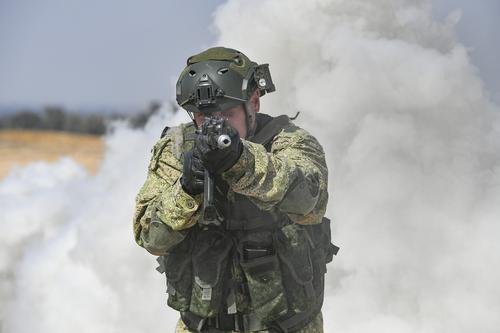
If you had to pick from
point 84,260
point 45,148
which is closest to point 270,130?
point 84,260

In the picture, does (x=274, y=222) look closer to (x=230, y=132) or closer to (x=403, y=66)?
(x=230, y=132)

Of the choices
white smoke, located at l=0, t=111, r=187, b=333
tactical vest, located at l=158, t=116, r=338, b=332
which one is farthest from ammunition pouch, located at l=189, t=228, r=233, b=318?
white smoke, located at l=0, t=111, r=187, b=333

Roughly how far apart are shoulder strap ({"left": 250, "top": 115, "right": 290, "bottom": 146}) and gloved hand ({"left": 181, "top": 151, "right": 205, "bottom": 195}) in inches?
17.5

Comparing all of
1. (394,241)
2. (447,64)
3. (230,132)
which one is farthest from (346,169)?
(230,132)

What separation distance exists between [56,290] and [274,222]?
3.39m

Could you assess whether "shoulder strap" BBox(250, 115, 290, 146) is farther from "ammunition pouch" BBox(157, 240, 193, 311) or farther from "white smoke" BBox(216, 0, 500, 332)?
"white smoke" BBox(216, 0, 500, 332)

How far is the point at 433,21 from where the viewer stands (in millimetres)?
4609

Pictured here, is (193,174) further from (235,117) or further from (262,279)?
(262,279)

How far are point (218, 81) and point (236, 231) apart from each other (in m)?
0.54

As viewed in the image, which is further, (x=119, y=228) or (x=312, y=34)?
(x=119, y=228)

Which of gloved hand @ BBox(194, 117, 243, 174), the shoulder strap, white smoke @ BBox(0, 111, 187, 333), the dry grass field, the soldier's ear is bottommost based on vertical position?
gloved hand @ BBox(194, 117, 243, 174)

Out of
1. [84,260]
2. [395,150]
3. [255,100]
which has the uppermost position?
[395,150]

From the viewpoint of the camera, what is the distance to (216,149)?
173cm

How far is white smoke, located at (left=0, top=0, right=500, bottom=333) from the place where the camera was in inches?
158
